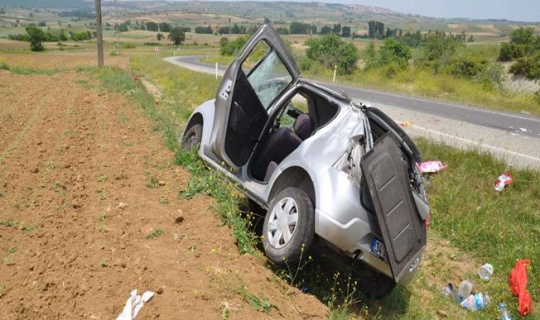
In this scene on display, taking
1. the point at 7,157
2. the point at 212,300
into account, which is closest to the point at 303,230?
the point at 212,300

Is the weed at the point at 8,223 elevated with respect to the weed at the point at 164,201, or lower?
elevated

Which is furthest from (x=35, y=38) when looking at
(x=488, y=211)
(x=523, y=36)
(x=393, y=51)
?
(x=488, y=211)

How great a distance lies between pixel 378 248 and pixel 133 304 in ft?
6.58

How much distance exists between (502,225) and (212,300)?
4.78 meters

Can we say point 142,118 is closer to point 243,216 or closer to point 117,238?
point 243,216

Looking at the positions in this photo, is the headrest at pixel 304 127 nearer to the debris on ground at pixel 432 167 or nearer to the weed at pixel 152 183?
the weed at pixel 152 183

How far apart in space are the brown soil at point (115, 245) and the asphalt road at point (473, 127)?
3.76m

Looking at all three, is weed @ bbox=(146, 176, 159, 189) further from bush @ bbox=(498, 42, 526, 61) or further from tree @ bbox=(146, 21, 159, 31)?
tree @ bbox=(146, 21, 159, 31)

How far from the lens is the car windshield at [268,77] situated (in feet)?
18.6

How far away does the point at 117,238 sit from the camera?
4.39 meters

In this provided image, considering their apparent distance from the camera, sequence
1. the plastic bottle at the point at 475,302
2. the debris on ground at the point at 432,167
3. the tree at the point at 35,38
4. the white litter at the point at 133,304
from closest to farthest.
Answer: the white litter at the point at 133,304, the plastic bottle at the point at 475,302, the debris on ground at the point at 432,167, the tree at the point at 35,38

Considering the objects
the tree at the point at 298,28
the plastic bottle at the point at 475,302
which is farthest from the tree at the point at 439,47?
the tree at the point at 298,28

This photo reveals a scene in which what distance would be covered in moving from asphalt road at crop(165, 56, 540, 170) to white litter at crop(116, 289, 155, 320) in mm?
5167

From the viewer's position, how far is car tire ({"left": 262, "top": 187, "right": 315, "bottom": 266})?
408 centimetres
